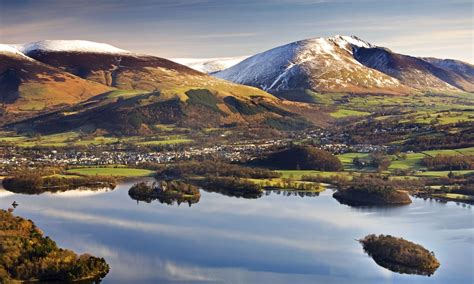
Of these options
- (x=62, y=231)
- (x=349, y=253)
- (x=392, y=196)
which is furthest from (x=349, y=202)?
(x=62, y=231)

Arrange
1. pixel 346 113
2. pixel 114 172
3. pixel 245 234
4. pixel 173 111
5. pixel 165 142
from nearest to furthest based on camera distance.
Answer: pixel 245 234 → pixel 114 172 → pixel 165 142 → pixel 173 111 → pixel 346 113

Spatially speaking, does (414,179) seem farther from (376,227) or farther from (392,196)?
(376,227)

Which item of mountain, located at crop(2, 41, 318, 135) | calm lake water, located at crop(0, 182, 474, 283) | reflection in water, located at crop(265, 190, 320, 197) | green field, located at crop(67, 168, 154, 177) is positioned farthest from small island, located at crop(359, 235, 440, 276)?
mountain, located at crop(2, 41, 318, 135)

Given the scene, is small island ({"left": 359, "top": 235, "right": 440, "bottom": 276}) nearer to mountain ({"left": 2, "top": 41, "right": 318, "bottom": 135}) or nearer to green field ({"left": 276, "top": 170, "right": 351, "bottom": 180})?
green field ({"left": 276, "top": 170, "right": 351, "bottom": 180})

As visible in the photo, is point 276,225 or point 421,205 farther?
point 421,205

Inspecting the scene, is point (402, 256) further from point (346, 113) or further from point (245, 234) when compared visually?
point (346, 113)

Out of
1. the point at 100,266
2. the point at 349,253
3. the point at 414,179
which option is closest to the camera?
the point at 100,266

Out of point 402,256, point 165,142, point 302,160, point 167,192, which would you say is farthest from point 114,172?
point 402,256

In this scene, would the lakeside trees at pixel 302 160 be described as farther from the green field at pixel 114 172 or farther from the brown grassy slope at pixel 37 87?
the brown grassy slope at pixel 37 87
